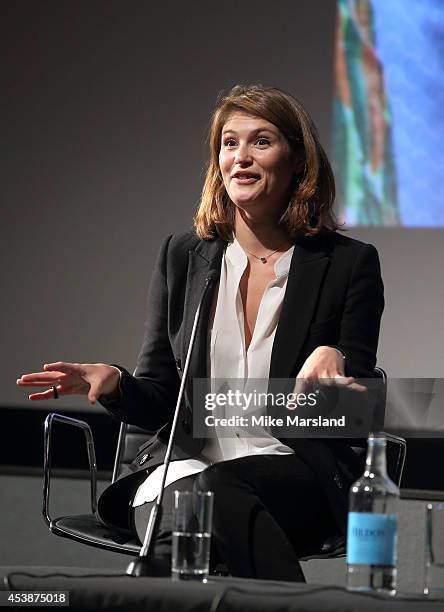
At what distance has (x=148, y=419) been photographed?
2170mm

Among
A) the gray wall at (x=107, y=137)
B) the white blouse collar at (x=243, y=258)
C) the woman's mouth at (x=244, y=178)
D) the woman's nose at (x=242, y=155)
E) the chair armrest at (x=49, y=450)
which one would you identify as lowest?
the chair armrest at (x=49, y=450)

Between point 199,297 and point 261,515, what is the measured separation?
0.57m

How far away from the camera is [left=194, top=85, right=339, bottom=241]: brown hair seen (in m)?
2.21

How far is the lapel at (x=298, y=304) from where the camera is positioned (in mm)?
2092

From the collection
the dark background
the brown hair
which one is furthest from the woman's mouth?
the dark background

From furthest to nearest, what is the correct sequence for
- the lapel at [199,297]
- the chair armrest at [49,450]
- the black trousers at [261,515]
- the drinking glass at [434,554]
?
the chair armrest at [49,450], the lapel at [199,297], the black trousers at [261,515], the drinking glass at [434,554]

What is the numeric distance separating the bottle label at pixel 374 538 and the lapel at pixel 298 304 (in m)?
0.82

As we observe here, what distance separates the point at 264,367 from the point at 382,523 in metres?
0.87

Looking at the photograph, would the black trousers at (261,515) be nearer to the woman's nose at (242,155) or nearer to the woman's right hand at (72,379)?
the woman's right hand at (72,379)

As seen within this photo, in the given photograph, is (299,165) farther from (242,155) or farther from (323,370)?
(323,370)

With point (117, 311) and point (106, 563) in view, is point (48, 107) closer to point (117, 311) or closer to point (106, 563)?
point (117, 311)

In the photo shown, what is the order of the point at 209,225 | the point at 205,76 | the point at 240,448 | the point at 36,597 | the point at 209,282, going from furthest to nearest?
1. the point at 205,76
2. the point at 209,225
3. the point at 240,448
4. the point at 209,282
5. the point at 36,597

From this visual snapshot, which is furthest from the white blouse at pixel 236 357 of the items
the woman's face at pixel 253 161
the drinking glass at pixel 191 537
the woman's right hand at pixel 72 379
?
the drinking glass at pixel 191 537

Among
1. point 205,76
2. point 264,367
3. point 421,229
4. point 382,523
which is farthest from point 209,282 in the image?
point 205,76
